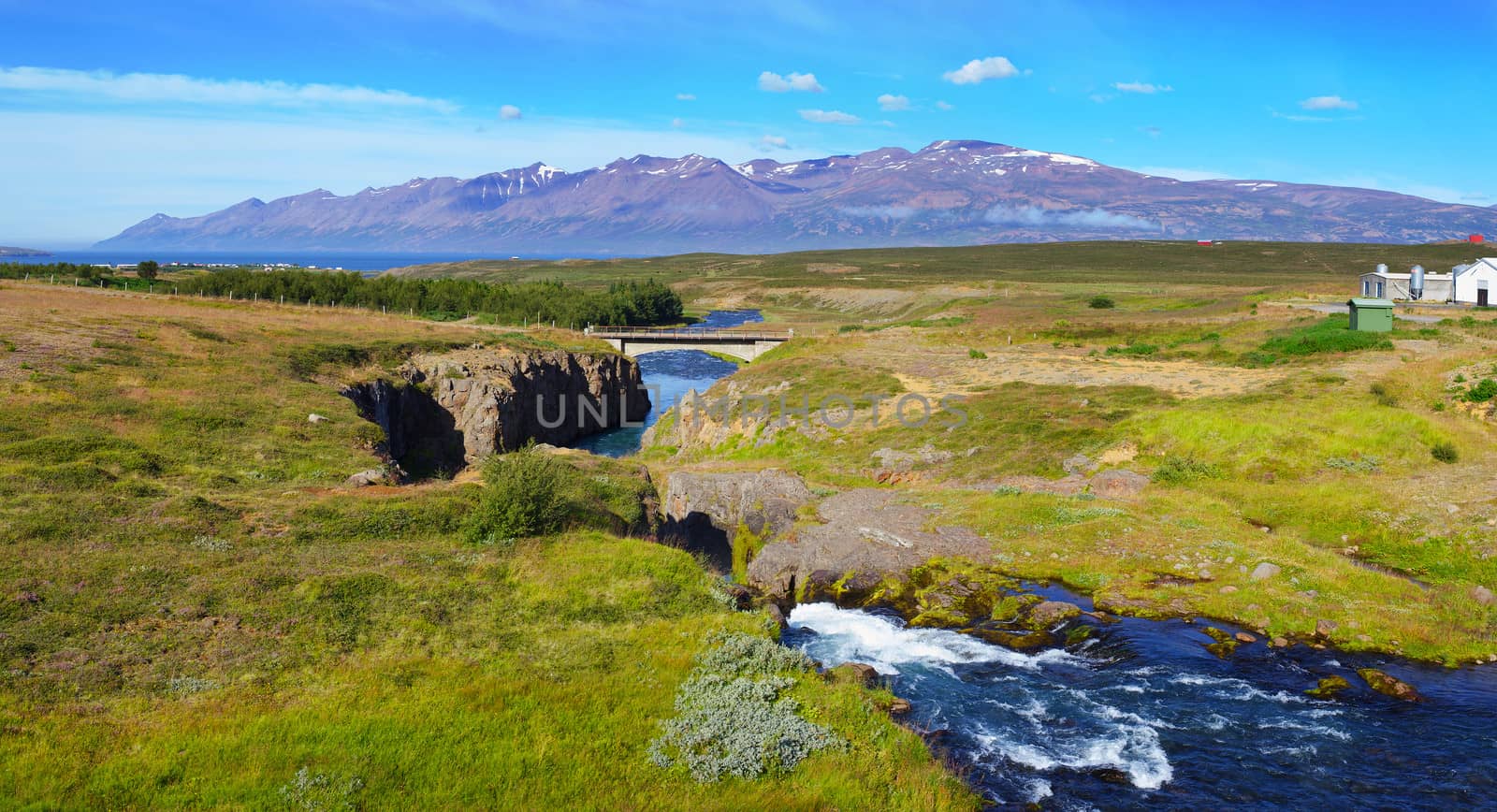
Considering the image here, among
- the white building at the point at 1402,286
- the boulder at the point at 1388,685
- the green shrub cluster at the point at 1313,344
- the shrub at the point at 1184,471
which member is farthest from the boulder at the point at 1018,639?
the white building at the point at 1402,286

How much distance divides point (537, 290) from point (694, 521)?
105925 mm

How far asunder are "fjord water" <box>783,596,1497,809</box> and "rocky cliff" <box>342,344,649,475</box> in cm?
3478

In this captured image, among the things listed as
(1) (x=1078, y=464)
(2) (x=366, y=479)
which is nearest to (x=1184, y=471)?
(1) (x=1078, y=464)

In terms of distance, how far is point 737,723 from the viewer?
15.9m

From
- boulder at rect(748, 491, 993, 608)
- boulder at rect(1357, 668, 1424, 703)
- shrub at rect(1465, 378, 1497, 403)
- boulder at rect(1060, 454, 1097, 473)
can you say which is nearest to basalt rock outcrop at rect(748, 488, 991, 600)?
boulder at rect(748, 491, 993, 608)

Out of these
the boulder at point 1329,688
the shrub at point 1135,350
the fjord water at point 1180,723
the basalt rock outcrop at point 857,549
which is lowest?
the fjord water at point 1180,723

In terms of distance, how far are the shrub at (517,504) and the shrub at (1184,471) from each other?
24911 millimetres

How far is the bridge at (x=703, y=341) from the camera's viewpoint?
106m

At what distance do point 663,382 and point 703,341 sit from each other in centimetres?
1284

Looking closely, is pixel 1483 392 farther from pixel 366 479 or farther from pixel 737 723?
pixel 366 479

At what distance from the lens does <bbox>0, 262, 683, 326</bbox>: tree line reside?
105500 millimetres

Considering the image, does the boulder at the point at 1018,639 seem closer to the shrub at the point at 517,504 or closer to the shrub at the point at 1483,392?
the shrub at the point at 517,504

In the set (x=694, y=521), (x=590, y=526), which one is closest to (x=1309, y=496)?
(x=694, y=521)

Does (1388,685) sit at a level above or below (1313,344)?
below
